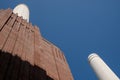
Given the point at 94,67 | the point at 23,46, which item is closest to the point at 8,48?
the point at 23,46

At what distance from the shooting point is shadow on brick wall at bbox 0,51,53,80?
238 inches

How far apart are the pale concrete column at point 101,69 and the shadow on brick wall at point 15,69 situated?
27.2 feet

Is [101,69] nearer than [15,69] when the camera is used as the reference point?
No

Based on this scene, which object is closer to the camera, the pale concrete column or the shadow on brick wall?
the shadow on brick wall

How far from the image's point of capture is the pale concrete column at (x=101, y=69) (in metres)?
14.6

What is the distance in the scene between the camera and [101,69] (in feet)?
52.5

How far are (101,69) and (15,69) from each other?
1093 centimetres

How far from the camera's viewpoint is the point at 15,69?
260 inches

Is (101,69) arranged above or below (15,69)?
above

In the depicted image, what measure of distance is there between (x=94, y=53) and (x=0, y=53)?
1347cm

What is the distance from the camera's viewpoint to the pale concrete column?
14.6 m

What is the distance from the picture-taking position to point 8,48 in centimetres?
789

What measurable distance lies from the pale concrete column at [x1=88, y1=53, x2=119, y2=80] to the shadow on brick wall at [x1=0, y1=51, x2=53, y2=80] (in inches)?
327

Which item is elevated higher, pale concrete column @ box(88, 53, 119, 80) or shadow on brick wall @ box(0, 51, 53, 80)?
pale concrete column @ box(88, 53, 119, 80)
